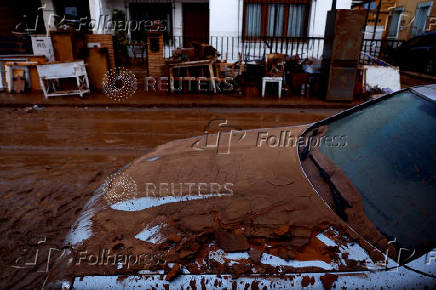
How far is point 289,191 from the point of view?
6.44 ft

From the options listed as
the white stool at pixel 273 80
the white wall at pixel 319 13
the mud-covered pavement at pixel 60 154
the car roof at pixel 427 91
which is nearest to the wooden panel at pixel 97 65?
the mud-covered pavement at pixel 60 154

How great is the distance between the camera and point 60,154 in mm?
4949

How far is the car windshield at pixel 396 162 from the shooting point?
1601mm

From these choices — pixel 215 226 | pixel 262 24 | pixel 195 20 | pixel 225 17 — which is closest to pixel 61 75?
pixel 225 17

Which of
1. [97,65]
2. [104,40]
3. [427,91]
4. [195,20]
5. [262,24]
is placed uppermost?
[195,20]

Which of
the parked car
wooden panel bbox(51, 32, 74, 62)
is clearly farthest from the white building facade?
the parked car

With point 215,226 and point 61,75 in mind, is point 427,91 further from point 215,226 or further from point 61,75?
point 61,75

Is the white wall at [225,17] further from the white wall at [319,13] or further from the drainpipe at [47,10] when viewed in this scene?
the drainpipe at [47,10]

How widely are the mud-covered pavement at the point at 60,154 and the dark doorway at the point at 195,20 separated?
6585 mm

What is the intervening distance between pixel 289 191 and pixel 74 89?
911 centimetres

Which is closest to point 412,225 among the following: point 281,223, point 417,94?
point 281,223

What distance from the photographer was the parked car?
45.3 ft

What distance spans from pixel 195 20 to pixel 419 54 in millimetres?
10186

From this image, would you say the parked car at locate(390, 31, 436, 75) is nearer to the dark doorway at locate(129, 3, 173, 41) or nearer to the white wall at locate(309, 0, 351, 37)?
the white wall at locate(309, 0, 351, 37)
